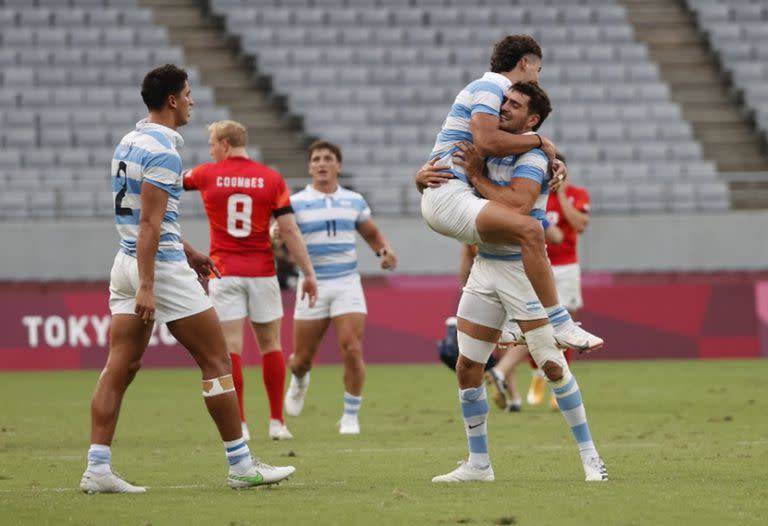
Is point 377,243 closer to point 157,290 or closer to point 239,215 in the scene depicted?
point 239,215

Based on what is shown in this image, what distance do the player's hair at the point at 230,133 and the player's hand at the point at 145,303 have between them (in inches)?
158

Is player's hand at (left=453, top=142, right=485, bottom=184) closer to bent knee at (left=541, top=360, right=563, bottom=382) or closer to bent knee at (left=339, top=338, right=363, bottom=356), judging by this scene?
bent knee at (left=541, top=360, right=563, bottom=382)

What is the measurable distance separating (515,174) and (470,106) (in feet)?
1.45

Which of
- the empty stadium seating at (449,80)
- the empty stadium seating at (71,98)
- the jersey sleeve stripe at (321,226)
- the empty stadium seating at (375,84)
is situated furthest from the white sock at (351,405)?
the empty stadium seating at (449,80)

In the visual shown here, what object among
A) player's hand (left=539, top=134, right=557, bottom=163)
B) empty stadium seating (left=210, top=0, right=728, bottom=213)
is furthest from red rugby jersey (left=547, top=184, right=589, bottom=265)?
empty stadium seating (left=210, top=0, right=728, bottom=213)

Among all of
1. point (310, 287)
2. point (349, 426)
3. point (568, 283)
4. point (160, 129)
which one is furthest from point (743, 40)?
point (160, 129)

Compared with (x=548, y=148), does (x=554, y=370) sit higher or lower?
A: lower

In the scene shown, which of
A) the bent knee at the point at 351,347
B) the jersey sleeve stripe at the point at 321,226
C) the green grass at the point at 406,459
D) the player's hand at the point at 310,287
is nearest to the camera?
the green grass at the point at 406,459

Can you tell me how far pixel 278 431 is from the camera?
11.6 m

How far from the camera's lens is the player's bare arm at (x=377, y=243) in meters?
12.5

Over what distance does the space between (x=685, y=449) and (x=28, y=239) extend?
47.4 feet

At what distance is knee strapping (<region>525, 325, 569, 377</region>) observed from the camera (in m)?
8.12

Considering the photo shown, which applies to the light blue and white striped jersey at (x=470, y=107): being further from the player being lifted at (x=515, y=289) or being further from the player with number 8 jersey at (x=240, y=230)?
the player with number 8 jersey at (x=240, y=230)

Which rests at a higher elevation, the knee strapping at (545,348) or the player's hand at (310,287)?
the knee strapping at (545,348)
